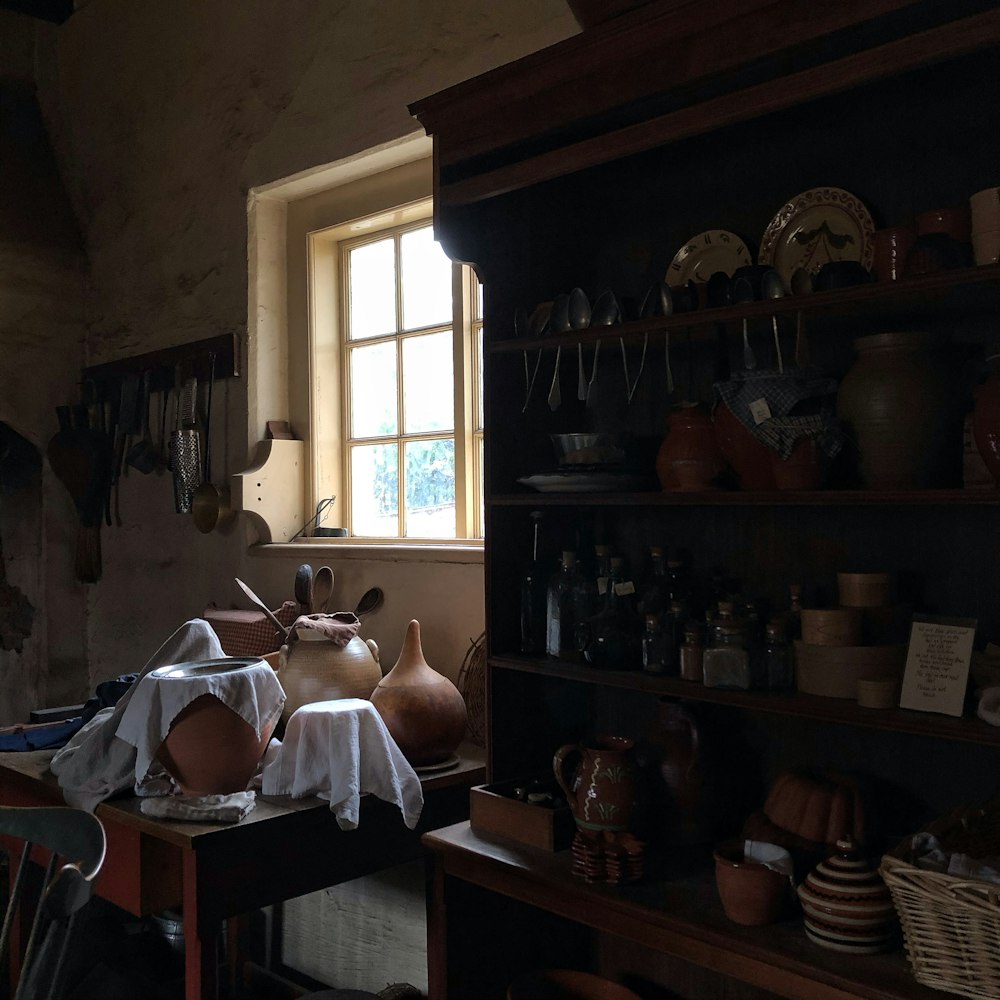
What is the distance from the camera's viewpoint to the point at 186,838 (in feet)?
6.24

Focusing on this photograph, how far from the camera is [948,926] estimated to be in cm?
141

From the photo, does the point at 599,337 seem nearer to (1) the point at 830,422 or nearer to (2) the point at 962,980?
(1) the point at 830,422

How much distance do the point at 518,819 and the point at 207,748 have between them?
0.65 m

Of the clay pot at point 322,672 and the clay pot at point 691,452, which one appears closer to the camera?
the clay pot at point 691,452

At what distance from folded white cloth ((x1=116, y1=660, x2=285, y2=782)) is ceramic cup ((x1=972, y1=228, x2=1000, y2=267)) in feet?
5.18

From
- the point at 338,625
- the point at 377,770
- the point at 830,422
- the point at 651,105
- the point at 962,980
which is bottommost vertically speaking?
the point at 962,980

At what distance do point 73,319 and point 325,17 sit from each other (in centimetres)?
180

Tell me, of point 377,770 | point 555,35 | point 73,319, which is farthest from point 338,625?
point 73,319

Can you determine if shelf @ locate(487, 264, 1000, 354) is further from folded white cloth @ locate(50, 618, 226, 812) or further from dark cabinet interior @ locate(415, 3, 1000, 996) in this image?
folded white cloth @ locate(50, 618, 226, 812)

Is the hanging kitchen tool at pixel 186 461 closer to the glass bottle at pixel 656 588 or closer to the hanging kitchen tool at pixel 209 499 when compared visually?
the hanging kitchen tool at pixel 209 499

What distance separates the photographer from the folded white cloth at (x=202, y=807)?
1985 mm

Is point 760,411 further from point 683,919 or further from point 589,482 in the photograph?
point 683,919

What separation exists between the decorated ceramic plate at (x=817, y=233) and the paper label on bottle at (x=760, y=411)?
27 cm

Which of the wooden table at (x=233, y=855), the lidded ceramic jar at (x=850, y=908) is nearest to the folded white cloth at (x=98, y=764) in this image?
the wooden table at (x=233, y=855)
